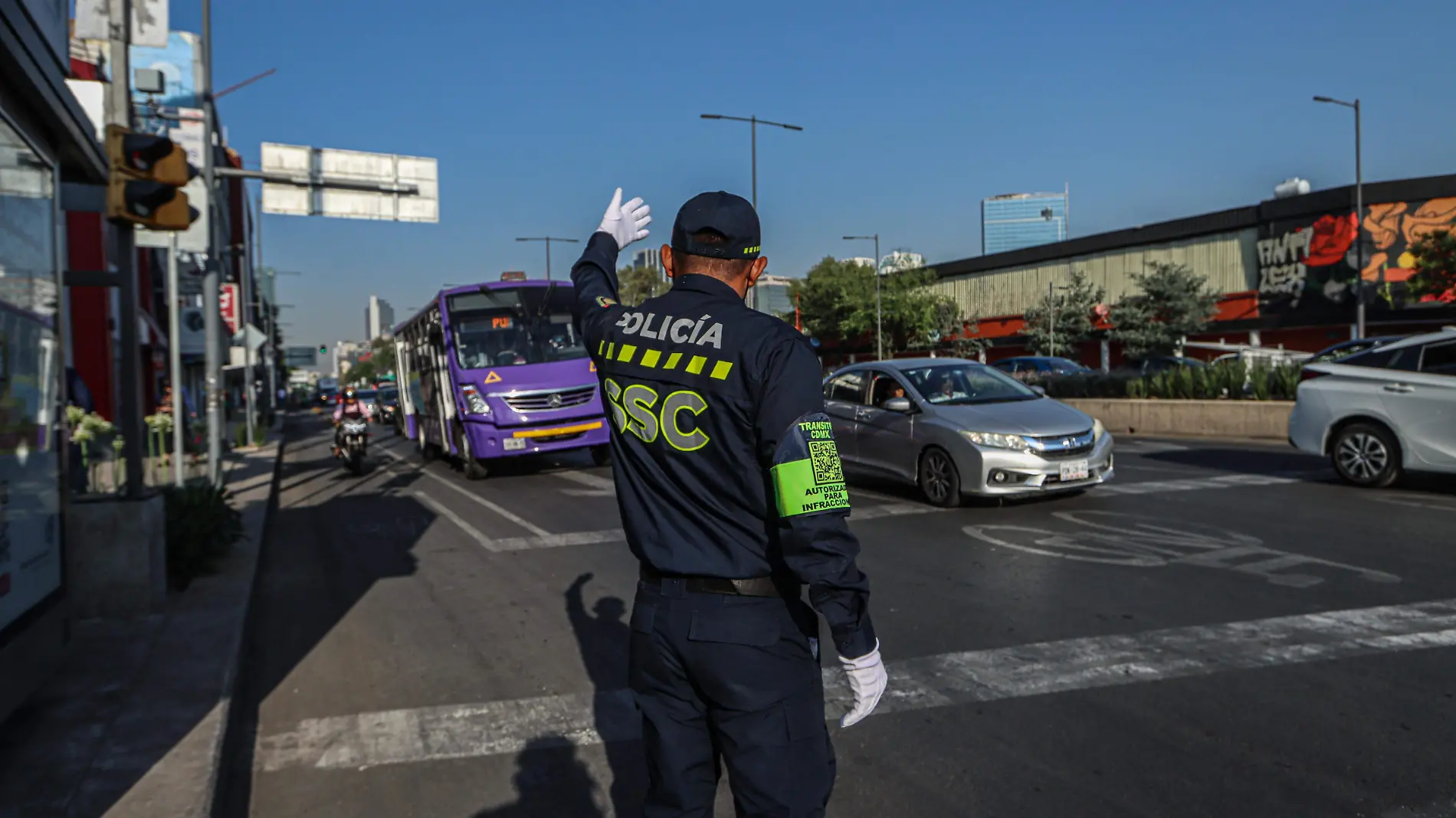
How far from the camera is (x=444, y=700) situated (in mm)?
5211

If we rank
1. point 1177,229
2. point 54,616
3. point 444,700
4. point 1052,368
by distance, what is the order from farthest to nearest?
point 1177,229 < point 1052,368 < point 444,700 < point 54,616

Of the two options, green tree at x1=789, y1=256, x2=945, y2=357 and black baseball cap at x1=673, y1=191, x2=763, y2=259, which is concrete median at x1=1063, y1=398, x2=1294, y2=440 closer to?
black baseball cap at x1=673, y1=191, x2=763, y2=259

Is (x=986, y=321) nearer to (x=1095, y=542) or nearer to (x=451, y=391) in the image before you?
(x=451, y=391)

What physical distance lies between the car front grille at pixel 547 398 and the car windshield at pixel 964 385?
5776 millimetres

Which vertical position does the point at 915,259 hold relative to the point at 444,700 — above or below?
above

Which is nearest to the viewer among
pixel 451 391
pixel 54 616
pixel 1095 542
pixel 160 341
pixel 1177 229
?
pixel 54 616

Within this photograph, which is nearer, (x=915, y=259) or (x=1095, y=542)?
(x=1095, y=542)

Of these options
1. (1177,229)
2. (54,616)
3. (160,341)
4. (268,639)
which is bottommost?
(268,639)

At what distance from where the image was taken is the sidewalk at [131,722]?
368cm

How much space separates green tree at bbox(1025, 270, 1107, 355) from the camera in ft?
150

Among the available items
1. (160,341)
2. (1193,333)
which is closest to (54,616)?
(160,341)

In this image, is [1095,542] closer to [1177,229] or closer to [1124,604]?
[1124,604]

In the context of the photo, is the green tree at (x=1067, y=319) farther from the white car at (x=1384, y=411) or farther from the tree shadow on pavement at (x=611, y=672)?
the tree shadow on pavement at (x=611, y=672)

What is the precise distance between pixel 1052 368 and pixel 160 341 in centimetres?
2612
